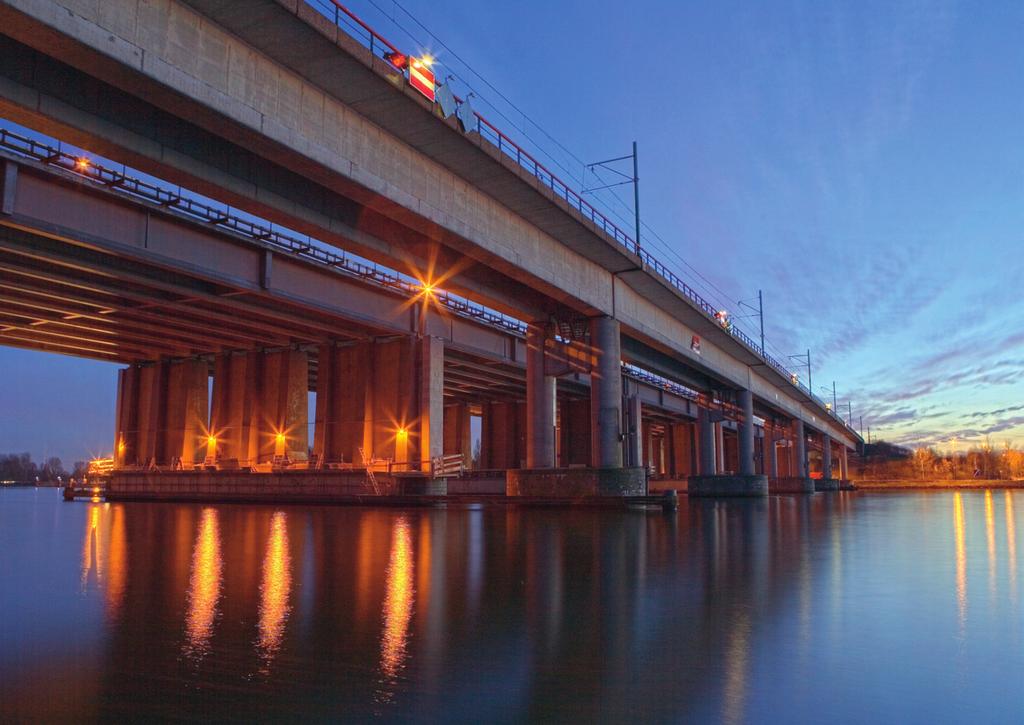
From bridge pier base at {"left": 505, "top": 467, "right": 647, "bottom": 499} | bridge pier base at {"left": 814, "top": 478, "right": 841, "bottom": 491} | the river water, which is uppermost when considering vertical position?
bridge pier base at {"left": 505, "top": 467, "right": 647, "bottom": 499}

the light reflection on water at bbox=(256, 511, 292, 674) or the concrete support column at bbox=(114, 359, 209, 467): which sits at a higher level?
the concrete support column at bbox=(114, 359, 209, 467)

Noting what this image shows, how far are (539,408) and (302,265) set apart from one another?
47.0ft

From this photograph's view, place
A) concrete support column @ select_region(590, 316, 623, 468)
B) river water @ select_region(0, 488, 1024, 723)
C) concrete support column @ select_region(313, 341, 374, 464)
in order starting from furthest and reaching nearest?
concrete support column @ select_region(313, 341, 374, 464), concrete support column @ select_region(590, 316, 623, 468), river water @ select_region(0, 488, 1024, 723)

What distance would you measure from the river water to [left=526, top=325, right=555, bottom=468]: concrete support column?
2464 cm

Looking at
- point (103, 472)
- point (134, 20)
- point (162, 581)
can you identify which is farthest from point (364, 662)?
point (103, 472)

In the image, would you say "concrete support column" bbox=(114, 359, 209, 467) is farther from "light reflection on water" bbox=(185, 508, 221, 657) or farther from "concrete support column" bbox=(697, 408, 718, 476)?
"light reflection on water" bbox=(185, 508, 221, 657)

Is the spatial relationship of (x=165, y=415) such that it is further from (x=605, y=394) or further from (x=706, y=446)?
(x=706, y=446)

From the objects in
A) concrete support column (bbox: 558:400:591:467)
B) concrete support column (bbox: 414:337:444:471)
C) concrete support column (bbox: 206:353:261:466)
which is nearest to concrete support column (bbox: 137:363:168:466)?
concrete support column (bbox: 206:353:261:466)

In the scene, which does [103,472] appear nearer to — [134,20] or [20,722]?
[134,20]

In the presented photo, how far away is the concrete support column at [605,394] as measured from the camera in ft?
127

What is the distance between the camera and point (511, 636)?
7258 mm

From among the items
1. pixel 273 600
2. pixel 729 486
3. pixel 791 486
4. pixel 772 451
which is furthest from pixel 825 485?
pixel 273 600

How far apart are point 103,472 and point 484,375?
34.6 meters

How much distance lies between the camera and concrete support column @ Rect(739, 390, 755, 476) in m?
71.6
